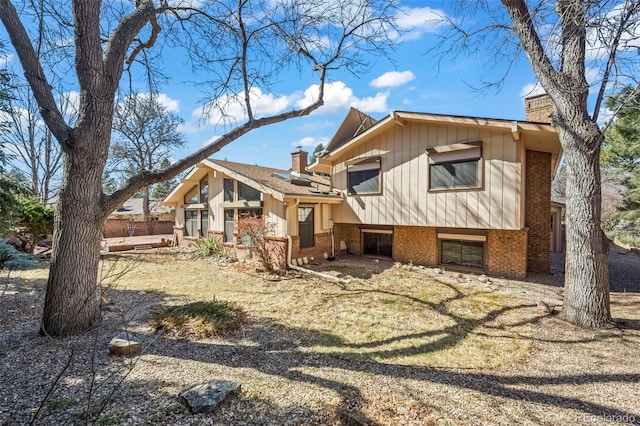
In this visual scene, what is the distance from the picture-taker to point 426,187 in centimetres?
966

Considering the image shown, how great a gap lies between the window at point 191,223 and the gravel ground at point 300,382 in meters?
9.98

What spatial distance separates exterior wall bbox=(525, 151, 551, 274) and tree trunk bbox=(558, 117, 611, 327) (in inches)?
174

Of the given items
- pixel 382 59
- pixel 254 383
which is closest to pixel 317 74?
pixel 382 59

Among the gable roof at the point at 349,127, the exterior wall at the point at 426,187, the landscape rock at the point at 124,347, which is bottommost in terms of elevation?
the landscape rock at the point at 124,347

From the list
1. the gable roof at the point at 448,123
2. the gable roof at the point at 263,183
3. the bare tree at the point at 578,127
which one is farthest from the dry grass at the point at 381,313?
the gable roof at the point at 448,123

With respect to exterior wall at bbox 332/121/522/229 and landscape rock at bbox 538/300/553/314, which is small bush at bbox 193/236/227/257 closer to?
exterior wall at bbox 332/121/522/229

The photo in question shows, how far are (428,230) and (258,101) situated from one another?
24.4 feet

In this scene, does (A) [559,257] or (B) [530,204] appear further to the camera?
(A) [559,257]

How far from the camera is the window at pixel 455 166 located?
28.8 feet

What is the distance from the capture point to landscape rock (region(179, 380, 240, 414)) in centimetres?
275

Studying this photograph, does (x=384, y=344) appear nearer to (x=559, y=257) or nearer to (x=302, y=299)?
(x=302, y=299)

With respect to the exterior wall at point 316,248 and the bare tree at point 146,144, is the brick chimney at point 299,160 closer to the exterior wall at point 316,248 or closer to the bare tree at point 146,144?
the exterior wall at point 316,248

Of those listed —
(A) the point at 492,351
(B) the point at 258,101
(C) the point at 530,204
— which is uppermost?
(B) the point at 258,101

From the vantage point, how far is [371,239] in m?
12.5
